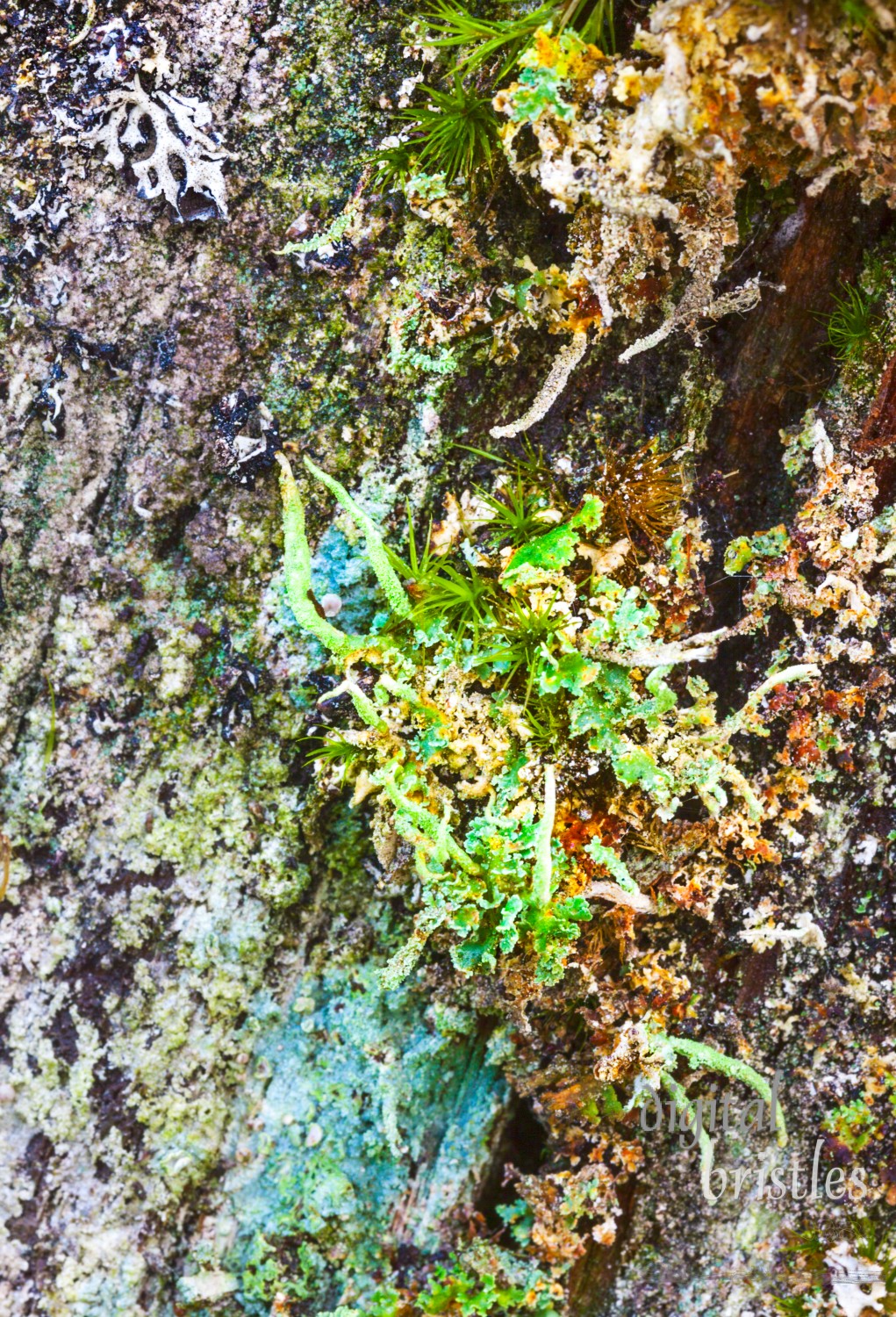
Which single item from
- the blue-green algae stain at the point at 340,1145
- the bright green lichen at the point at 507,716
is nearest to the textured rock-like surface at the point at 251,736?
the blue-green algae stain at the point at 340,1145

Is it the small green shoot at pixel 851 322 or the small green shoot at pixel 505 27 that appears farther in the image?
the small green shoot at pixel 851 322

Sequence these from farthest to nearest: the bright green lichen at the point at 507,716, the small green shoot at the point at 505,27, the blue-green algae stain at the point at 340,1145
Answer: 1. the blue-green algae stain at the point at 340,1145
2. the bright green lichen at the point at 507,716
3. the small green shoot at the point at 505,27

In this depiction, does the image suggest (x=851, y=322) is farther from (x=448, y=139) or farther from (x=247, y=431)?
(x=247, y=431)

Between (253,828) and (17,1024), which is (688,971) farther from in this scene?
(17,1024)

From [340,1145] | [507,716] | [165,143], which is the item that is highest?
[165,143]

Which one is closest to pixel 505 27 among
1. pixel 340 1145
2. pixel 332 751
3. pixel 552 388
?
pixel 552 388

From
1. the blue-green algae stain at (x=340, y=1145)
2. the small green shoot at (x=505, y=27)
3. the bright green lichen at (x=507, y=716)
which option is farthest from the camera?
the blue-green algae stain at (x=340, y=1145)

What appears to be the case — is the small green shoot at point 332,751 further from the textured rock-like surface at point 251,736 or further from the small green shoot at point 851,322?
the small green shoot at point 851,322

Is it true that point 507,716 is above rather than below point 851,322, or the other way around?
below

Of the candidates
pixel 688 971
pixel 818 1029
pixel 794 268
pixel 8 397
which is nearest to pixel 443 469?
pixel 794 268
